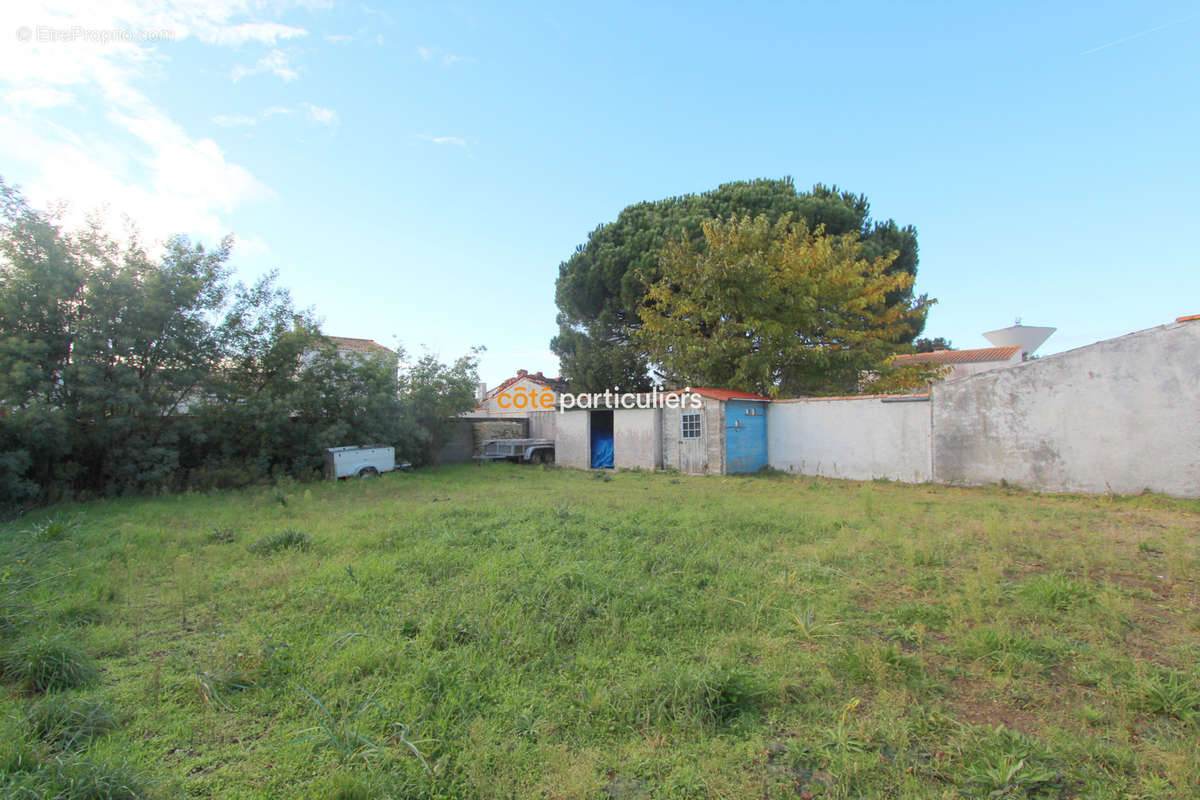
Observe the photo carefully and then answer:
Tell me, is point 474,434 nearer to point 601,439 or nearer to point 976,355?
point 601,439

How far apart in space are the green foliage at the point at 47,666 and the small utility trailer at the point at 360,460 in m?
9.06

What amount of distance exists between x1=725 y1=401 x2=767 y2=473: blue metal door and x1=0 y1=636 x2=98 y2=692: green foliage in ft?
37.8

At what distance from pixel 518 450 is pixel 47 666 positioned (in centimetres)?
1401

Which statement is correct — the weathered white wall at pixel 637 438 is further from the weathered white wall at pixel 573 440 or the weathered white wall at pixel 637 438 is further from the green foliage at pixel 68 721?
the green foliage at pixel 68 721

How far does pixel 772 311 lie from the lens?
46.4 ft

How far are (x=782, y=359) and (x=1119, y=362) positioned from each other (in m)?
6.80

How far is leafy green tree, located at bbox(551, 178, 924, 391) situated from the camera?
1656 cm

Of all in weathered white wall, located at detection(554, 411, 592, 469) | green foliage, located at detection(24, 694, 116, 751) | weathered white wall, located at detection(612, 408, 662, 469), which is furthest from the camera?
weathered white wall, located at detection(554, 411, 592, 469)

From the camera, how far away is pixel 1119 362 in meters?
8.39

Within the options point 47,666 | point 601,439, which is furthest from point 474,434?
point 47,666

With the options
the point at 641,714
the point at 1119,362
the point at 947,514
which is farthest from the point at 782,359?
the point at 641,714

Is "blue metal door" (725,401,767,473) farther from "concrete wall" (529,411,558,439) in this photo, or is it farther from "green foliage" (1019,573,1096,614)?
"green foliage" (1019,573,1096,614)

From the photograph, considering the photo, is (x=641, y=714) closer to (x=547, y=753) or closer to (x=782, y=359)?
(x=547, y=753)

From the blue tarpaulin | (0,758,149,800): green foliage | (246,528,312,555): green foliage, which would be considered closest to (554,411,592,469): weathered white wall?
the blue tarpaulin
